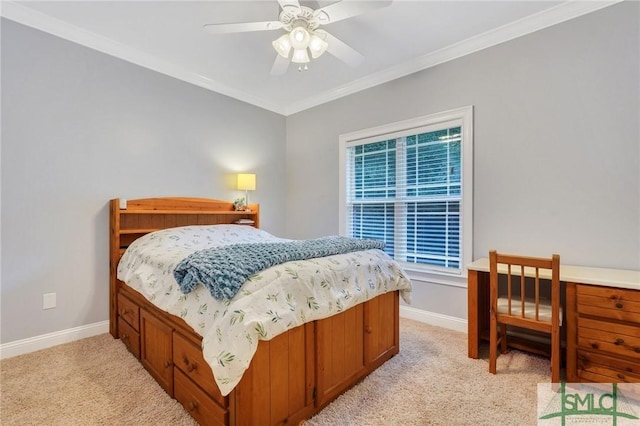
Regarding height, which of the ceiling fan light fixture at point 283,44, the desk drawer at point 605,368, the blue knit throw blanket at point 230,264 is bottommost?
the desk drawer at point 605,368

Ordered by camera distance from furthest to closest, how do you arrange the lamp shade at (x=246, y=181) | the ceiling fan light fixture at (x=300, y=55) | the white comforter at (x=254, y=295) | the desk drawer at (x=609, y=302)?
1. the lamp shade at (x=246, y=181)
2. the ceiling fan light fixture at (x=300, y=55)
3. the desk drawer at (x=609, y=302)
4. the white comforter at (x=254, y=295)

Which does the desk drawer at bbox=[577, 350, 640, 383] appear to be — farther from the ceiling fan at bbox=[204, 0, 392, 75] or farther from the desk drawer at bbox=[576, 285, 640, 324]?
the ceiling fan at bbox=[204, 0, 392, 75]

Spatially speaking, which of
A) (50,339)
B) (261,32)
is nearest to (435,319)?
(261,32)

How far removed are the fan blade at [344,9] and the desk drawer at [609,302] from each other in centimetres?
203

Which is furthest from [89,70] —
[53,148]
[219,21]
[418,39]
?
[418,39]

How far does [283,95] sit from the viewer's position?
3814 mm

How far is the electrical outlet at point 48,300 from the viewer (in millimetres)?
2340

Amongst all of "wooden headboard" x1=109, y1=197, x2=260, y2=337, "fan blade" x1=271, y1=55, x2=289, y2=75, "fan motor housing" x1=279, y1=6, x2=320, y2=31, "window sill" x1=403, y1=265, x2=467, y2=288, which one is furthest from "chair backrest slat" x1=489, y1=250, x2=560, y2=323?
"wooden headboard" x1=109, y1=197, x2=260, y2=337

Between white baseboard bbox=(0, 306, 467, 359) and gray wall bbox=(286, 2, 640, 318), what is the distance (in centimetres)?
8

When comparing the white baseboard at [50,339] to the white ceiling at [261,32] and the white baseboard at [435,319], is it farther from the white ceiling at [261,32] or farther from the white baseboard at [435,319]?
the white baseboard at [435,319]

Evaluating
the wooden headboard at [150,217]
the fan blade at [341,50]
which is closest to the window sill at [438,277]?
the wooden headboard at [150,217]

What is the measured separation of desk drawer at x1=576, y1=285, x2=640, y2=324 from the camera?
158cm

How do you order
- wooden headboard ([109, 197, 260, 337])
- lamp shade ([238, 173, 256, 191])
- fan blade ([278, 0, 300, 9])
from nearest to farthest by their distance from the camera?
fan blade ([278, 0, 300, 9]) → wooden headboard ([109, 197, 260, 337]) → lamp shade ([238, 173, 256, 191])

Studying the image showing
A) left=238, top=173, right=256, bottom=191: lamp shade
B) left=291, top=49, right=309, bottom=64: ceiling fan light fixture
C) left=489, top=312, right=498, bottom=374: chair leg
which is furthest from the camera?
left=238, top=173, right=256, bottom=191: lamp shade
